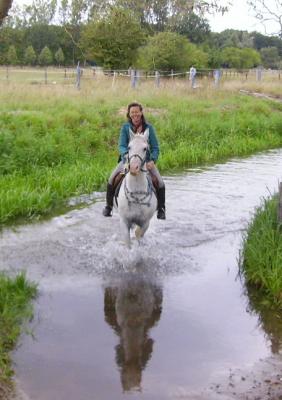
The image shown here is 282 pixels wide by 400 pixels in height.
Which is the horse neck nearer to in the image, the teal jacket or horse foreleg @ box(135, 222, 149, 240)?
the teal jacket

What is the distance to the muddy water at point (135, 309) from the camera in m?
5.21

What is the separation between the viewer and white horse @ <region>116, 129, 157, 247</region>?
7.29 metres

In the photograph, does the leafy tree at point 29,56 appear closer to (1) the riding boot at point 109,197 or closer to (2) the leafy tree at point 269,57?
(1) the riding boot at point 109,197

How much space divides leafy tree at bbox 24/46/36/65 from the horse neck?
3568cm

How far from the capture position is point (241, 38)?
2918 inches

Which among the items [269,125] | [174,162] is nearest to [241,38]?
[269,125]

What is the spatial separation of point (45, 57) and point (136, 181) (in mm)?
39396

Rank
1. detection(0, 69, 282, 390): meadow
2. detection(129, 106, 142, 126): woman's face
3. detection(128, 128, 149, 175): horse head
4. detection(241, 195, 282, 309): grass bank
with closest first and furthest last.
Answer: detection(241, 195, 282, 309): grass bank < detection(128, 128, 149, 175): horse head < detection(129, 106, 142, 126): woman's face < detection(0, 69, 282, 390): meadow

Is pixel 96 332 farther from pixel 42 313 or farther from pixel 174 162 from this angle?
pixel 174 162

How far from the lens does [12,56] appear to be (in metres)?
42.4

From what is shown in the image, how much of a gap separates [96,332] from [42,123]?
436 inches

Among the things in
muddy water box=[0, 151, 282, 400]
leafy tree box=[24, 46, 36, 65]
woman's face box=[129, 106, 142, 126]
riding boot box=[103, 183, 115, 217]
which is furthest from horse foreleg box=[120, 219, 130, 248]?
leafy tree box=[24, 46, 36, 65]

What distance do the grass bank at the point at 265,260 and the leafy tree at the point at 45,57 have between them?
3771 centimetres

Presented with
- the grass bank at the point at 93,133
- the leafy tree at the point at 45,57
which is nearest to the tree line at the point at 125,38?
the leafy tree at the point at 45,57
